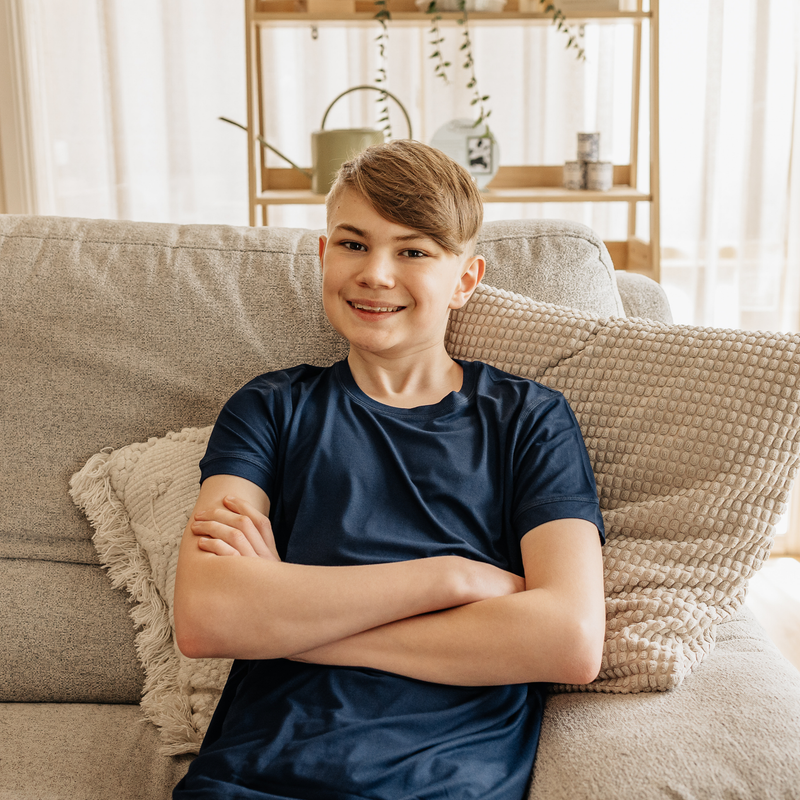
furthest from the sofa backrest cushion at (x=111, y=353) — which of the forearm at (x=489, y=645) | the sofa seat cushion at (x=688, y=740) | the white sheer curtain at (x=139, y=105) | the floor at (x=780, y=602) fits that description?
the white sheer curtain at (x=139, y=105)

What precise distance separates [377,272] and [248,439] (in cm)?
28

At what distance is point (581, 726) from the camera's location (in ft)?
2.99

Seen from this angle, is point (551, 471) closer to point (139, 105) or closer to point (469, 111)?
point (469, 111)

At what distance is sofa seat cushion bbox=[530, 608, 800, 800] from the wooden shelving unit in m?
1.51

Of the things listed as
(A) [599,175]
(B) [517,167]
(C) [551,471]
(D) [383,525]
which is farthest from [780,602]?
(D) [383,525]

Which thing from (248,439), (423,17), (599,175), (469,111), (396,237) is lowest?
(248,439)

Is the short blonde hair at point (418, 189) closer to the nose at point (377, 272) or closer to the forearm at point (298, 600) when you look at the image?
the nose at point (377, 272)

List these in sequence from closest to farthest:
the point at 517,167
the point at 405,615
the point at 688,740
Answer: the point at 688,740 → the point at 405,615 → the point at 517,167

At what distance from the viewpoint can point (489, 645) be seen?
2.96 feet

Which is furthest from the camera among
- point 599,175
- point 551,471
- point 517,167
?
point 517,167

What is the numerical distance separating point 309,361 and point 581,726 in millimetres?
681

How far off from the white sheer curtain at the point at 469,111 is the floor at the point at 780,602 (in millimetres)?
133

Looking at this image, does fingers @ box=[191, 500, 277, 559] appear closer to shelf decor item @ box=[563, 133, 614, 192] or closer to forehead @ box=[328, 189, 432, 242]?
forehead @ box=[328, 189, 432, 242]

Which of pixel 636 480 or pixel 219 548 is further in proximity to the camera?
pixel 636 480
